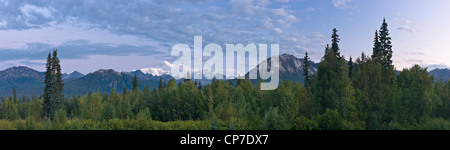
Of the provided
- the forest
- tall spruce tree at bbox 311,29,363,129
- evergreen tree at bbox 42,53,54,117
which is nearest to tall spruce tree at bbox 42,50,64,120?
evergreen tree at bbox 42,53,54,117

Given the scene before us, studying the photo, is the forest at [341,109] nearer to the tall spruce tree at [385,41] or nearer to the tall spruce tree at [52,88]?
the tall spruce tree at [385,41]

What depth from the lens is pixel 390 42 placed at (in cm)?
5231

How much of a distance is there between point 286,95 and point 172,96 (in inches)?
1589

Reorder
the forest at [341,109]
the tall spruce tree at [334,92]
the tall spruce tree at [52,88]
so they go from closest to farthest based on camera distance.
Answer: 1. the forest at [341,109]
2. the tall spruce tree at [334,92]
3. the tall spruce tree at [52,88]

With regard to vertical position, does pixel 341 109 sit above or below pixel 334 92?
below

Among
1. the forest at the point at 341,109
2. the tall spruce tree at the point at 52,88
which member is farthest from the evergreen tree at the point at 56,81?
the forest at the point at 341,109

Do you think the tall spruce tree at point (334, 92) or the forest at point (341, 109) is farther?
the tall spruce tree at point (334, 92)

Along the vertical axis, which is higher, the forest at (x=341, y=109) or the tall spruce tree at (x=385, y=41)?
the tall spruce tree at (x=385, y=41)

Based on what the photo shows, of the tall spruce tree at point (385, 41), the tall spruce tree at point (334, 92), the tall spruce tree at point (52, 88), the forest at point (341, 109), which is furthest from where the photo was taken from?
the tall spruce tree at point (52, 88)

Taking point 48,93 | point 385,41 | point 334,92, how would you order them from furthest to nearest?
point 48,93 < point 385,41 < point 334,92

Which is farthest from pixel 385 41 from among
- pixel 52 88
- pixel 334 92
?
pixel 52 88

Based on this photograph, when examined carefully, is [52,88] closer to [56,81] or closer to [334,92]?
Result: [56,81]
